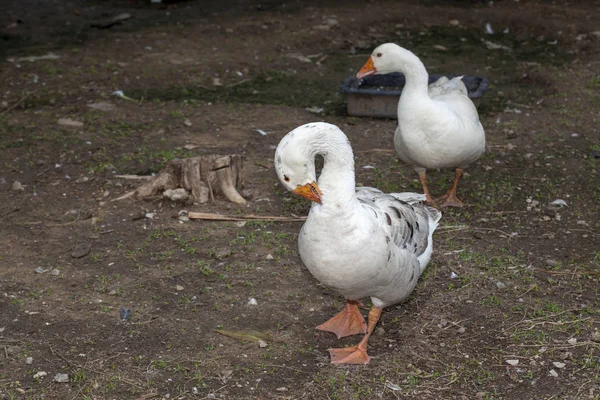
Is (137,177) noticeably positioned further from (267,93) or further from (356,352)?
(356,352)

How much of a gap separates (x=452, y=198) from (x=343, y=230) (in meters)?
2.69

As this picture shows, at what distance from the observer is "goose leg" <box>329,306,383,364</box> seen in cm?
446

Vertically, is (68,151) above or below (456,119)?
below

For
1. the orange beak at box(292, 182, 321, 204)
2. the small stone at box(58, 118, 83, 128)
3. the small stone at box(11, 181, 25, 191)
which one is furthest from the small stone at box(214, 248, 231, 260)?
the small stone at box(58, 118, 83, 128)

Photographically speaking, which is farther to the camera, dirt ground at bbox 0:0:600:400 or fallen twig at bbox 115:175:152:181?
fallen twig at bbox 115:175:152:181

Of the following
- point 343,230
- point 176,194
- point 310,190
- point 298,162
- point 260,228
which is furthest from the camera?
point 176,194

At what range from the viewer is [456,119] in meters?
6.00

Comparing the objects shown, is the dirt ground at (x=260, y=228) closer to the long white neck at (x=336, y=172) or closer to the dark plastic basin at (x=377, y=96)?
the dark plastic basin at (x=377, y=96)

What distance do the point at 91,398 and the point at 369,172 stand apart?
12.3 ft

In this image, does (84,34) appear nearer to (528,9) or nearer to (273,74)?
(273,74)

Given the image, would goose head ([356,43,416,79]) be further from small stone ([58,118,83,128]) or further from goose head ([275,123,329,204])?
small stone ([58,118,83,128])

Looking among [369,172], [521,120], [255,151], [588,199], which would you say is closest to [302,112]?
[255,151]

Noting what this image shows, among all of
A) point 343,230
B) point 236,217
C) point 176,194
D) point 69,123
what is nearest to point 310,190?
point 343,230

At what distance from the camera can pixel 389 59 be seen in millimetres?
6316
